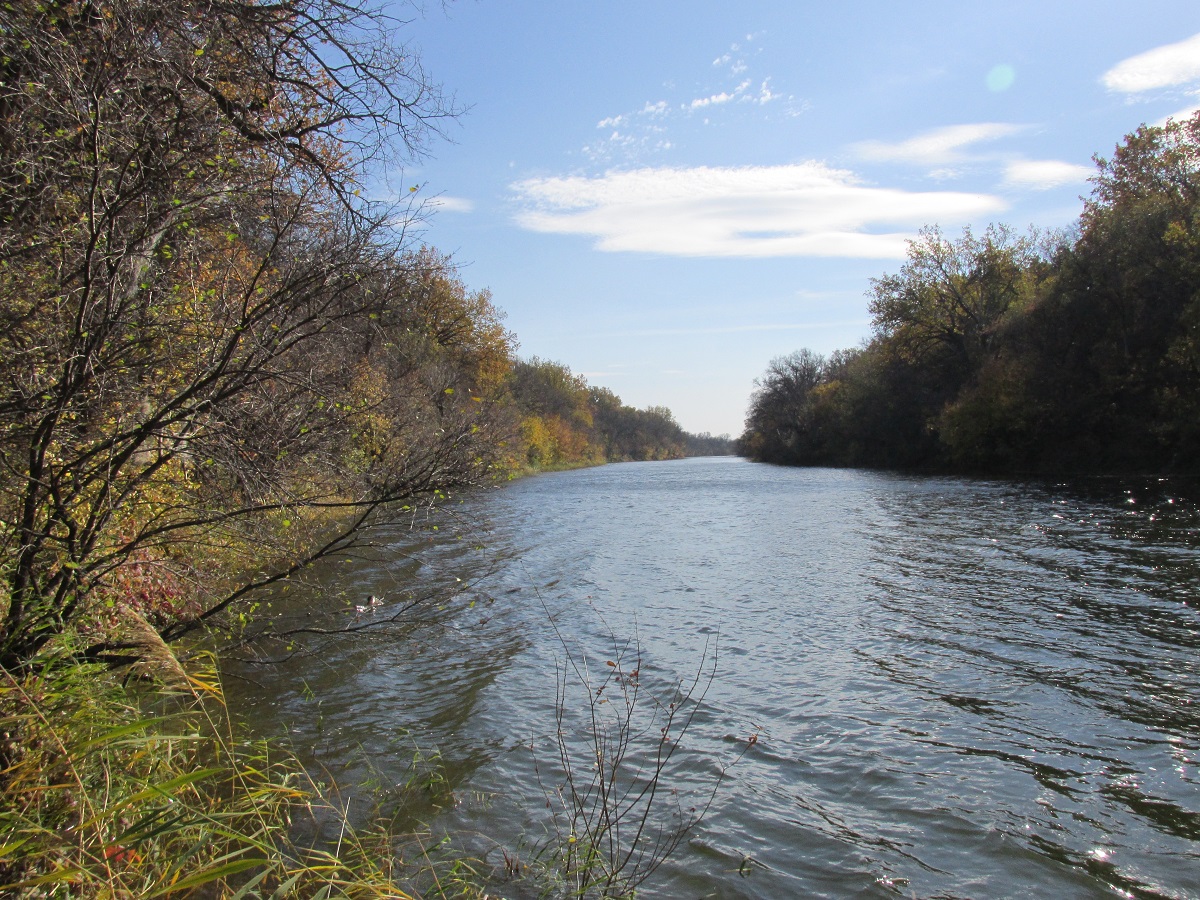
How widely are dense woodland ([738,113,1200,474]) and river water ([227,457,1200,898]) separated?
1831cm

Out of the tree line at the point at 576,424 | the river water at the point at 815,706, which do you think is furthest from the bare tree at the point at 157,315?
the tree line at the point at 576,424

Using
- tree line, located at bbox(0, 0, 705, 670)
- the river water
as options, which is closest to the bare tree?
tree line, located at bbox(0, 0, 705, 670)

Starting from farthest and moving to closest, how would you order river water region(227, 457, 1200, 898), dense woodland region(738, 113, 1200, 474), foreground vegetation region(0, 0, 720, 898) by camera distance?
dense woodland region(738, 113, 1200, 474), river water region(227, 457, 1200, 898), foreground vegetation region(0, 0, 720, 898)

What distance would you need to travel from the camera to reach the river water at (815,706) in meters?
4.93

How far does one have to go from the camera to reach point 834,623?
10.6m

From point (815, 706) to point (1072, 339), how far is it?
33750mm

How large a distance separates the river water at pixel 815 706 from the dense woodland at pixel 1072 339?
18.3 meters

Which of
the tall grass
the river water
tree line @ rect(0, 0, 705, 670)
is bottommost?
the river water

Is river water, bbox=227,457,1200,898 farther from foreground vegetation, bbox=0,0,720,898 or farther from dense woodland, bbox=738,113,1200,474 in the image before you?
dense woodland, bbox=738,113,1200,474

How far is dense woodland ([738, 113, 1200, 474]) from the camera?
94.8ft

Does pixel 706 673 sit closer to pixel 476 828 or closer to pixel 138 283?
pixel 476 828

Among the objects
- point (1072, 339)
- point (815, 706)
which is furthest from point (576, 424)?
point (815, 706)

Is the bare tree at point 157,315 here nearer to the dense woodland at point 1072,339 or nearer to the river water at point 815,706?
the river water at point 815,706

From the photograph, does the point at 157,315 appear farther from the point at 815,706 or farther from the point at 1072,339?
the point at 1072,339
